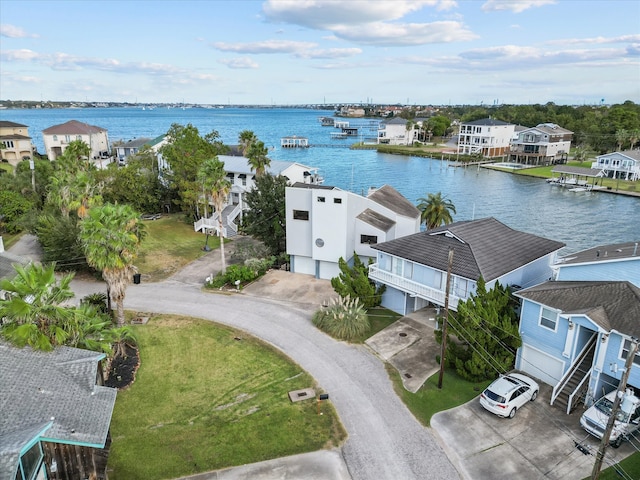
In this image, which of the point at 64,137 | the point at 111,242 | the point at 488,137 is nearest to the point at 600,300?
the point at 111,242

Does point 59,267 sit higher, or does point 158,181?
point 158,181

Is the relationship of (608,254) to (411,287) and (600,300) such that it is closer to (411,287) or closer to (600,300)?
(600,300)

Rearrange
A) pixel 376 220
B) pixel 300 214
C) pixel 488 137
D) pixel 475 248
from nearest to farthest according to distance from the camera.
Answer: pixel 475 248, pixel 376 220, pixel 300 214, pixel 488 137

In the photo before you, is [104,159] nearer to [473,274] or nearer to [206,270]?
[206,270]

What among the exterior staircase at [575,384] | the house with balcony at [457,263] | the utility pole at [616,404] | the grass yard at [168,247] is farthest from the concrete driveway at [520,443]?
the grass yard at [168,247]

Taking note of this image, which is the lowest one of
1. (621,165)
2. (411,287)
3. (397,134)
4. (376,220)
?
(411,287)

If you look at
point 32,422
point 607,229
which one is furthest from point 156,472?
point 607,229

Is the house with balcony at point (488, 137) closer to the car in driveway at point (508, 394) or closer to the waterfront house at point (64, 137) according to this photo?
the waterfront house at point (64, 137)
